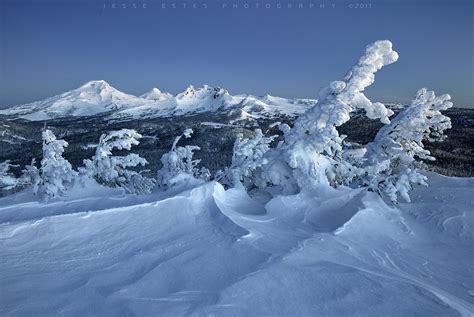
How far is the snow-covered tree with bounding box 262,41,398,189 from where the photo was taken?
6.96m

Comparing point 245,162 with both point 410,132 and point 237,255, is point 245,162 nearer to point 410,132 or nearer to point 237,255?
point 237,255

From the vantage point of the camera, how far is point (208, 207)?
6.09 m

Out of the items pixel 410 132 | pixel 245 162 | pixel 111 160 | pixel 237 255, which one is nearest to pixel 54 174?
pixel 111 160

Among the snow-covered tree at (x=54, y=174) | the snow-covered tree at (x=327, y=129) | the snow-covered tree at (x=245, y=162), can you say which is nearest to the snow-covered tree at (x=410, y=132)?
the snow-covered tree at (x=327, y=129)

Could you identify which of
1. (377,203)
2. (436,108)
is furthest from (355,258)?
(436,108)

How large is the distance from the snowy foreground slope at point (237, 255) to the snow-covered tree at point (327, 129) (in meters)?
0.84

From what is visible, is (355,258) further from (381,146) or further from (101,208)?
(381,146)

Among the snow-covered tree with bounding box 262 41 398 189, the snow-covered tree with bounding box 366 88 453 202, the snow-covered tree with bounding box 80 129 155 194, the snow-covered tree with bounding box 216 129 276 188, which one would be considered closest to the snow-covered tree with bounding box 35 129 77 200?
the snow-covered tree with bounding box 80 129 155 194

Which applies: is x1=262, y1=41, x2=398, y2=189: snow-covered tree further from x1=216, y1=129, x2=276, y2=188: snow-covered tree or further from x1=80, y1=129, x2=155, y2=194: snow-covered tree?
x1=80, y1=129, x2=155, y2=194: snow-covered tree

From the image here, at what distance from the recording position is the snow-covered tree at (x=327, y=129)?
696cm

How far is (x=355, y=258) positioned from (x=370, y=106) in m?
3.45

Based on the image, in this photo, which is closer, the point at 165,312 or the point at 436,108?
the point at 165,312

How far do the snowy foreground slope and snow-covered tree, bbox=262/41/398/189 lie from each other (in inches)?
33.2

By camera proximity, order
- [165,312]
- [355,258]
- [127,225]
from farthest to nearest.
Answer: [127,225] → [355,258] → [165,312]
